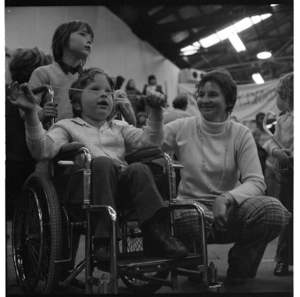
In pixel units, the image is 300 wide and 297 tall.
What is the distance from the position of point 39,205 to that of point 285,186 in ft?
2.46

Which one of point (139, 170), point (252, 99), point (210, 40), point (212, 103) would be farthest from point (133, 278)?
point (210, 40)

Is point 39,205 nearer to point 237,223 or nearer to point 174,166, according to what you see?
point 174,166

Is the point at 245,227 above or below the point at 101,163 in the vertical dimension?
below

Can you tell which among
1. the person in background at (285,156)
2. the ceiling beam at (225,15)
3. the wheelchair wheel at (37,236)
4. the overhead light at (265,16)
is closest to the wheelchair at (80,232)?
the wheelchair wheel at (37,236)

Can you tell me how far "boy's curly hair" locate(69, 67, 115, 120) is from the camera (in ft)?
4.13

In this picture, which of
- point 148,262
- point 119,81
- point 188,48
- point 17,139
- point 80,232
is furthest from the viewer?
point 188,48

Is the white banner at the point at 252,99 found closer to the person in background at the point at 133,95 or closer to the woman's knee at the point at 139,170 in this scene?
the person in background at the point at 133,95

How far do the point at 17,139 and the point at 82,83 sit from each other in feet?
0.81

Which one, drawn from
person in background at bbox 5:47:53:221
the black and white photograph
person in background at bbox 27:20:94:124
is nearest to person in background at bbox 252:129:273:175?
the black and white photograph

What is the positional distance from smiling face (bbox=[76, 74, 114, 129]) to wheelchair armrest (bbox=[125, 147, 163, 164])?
0.13m

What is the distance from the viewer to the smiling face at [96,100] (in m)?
1.25

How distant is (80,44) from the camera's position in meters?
1.34

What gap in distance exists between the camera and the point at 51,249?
1.11 metres

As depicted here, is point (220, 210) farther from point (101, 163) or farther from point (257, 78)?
point (257, 78)
